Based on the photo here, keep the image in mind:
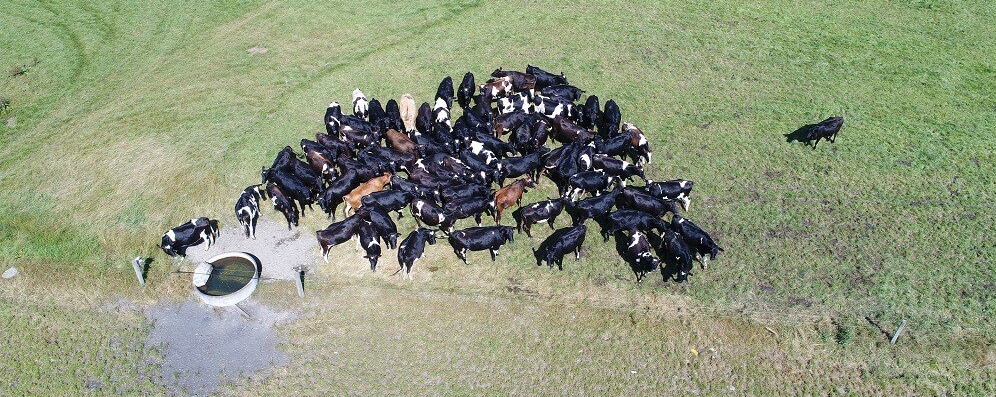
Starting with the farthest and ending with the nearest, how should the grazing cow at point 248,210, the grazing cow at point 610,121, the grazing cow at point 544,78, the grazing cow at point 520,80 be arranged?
the grazing cow at point 544,78, the grazing cow at point 520,80, the grazing cow at point 610,121, the grazing cow at point 248,210

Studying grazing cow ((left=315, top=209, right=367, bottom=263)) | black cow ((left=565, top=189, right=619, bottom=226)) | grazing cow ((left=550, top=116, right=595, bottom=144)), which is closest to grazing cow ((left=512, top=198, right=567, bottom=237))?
black cow ((left=565, top=189, right=619, bottom=226))

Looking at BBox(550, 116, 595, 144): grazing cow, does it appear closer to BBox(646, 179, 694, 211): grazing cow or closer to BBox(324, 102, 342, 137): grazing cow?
BBox(646, 179, 694, 211): grazing cow

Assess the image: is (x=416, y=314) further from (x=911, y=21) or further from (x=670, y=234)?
(x=911, y=21)

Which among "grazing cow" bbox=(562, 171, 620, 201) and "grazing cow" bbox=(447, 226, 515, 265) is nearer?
"grazing cow" bbox=(447, 226, 515, 265)

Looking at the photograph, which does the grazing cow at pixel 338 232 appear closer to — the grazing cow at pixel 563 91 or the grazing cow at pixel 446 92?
the grazing cow at pixel 446 92

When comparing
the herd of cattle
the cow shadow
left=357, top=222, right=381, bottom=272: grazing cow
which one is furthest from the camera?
the cow shadow

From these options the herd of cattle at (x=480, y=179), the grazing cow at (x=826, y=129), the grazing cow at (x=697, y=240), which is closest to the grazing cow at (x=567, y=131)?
the herd of cattle at (x=480, y=179)

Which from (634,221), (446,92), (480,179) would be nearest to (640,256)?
(634,221)
